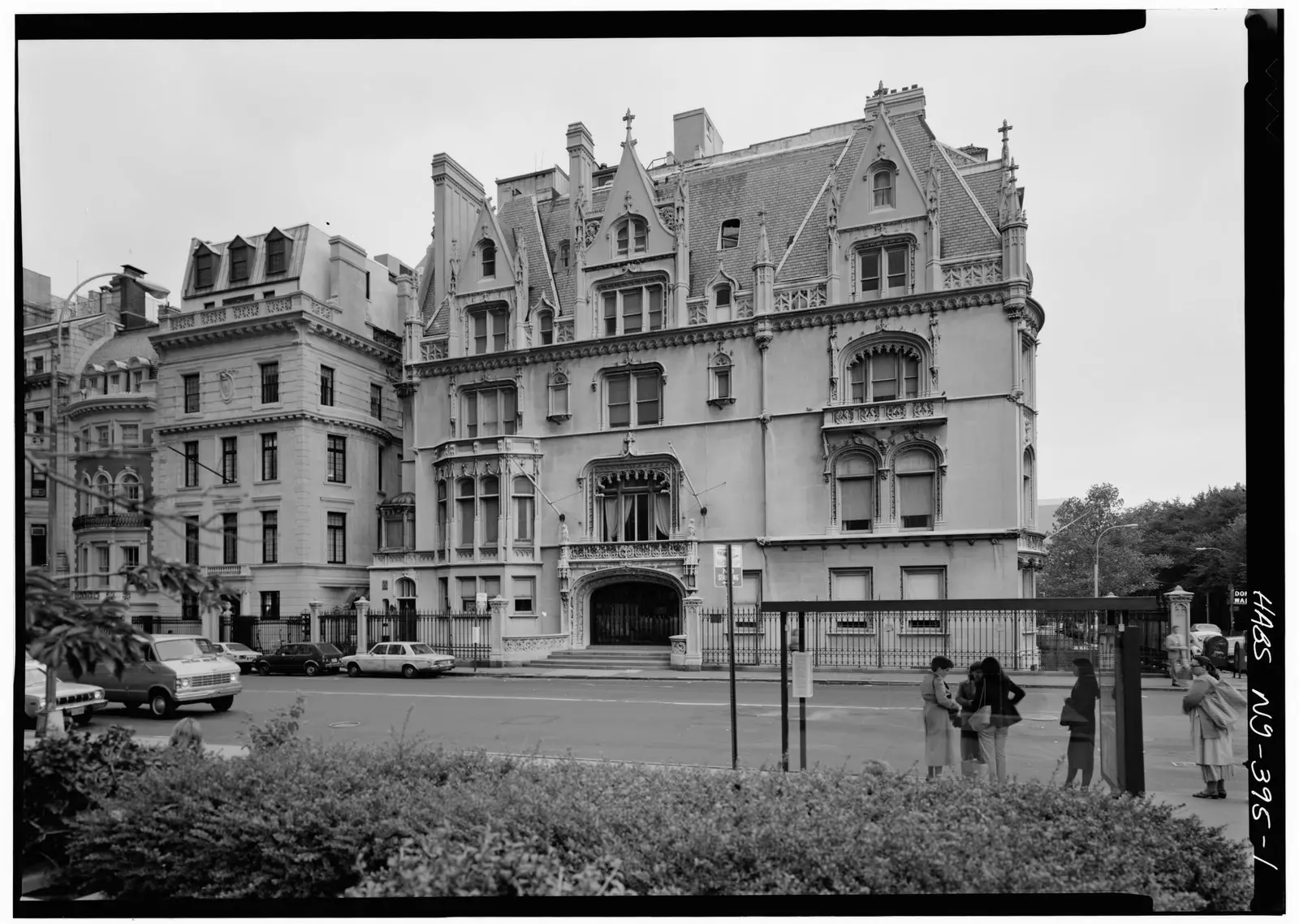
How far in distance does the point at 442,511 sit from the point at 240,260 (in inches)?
456

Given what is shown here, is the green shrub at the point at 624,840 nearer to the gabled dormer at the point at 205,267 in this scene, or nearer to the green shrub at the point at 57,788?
the green shrub at the point at 57,788

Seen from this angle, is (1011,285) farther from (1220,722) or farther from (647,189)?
(1220,722)

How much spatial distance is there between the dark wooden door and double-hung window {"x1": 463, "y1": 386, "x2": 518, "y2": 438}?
760 cm

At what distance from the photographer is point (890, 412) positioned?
27.0m

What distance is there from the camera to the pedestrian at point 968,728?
29.0 feet

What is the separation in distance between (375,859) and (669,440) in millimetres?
23945

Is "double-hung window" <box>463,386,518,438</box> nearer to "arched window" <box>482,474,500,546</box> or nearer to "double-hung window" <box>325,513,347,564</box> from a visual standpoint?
"arched window" <box>482,474,500,546</box>

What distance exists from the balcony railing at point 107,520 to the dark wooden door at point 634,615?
21.0 m

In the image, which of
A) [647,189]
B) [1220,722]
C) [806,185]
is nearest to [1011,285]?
[806,185]

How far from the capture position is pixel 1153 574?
55.0 ft

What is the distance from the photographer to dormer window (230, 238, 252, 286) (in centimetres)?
2854

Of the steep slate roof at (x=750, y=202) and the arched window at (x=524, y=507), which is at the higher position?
the steep slate roof at (x=750, y=202)

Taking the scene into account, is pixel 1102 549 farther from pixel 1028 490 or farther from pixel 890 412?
pixel 890 412

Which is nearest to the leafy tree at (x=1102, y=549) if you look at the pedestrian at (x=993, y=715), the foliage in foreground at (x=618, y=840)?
the pedestrian at (x=993, y=715)
